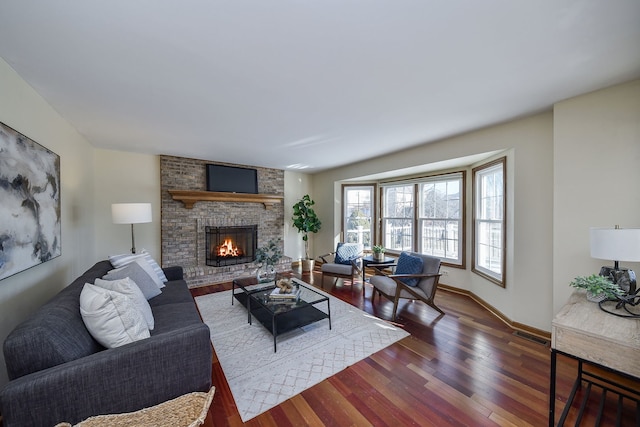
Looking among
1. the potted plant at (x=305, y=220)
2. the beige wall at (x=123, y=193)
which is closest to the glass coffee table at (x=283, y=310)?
the potted plant at (x=305, y=220)

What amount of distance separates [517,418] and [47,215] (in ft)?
13.6

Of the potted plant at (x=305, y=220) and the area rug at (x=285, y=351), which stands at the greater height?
the potted plant at (x=305, y=220)

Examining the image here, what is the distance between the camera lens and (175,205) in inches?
185

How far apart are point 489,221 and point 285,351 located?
3.28 meters

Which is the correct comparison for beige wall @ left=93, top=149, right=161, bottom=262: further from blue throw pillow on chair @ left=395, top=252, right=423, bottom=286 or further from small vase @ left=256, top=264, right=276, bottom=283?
blue throw pillow on chair @ left=395, top=252, right=423, bottom=286

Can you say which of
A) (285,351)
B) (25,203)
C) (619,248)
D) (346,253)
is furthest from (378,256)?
(25,203)

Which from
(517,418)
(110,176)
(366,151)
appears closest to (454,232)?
(366,151)

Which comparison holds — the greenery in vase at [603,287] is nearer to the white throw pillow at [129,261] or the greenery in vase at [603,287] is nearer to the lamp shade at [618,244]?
the lamp shade at [618,244]

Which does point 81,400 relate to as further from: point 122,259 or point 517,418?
point 517,418

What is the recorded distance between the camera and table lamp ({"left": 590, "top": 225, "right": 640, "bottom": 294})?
1559 millimetres

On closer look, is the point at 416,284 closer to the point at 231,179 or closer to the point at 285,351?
the point at 285,351

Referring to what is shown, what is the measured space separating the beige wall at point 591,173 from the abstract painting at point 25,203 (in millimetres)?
4572

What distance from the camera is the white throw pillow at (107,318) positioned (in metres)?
1.50

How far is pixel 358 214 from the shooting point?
5727 mm
